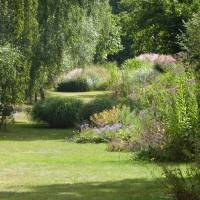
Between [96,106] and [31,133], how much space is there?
2.40 metres

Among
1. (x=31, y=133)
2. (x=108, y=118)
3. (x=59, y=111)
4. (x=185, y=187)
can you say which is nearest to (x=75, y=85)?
(x=59, y=111)

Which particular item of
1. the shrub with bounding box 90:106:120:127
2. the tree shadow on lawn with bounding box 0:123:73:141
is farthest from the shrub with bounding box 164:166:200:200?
the tree shadow on lawn with bounding box 0:123:73:141

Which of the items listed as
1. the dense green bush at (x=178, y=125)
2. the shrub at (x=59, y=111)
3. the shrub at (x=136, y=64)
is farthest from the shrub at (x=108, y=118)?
the shrub at (x=136, y=64)

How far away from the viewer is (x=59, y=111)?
22.2m

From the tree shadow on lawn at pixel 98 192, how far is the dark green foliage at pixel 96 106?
34.8 feet

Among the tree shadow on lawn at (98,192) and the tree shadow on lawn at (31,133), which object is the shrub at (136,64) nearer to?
the tree shadow on lawn at (31,133)

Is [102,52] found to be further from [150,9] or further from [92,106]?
[92,106]

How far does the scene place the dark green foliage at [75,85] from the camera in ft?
142

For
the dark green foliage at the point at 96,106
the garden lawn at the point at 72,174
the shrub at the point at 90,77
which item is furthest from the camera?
the shrub at the point at 90,77

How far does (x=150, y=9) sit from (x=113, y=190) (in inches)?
1031

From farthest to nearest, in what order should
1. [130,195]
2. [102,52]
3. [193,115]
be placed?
1. [102,52]
2. [193,115]
3. [130,195]

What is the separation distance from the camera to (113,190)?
367 inches

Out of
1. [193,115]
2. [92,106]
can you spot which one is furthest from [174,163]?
[92,106]

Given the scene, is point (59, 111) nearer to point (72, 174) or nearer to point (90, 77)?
point (72, 174)
